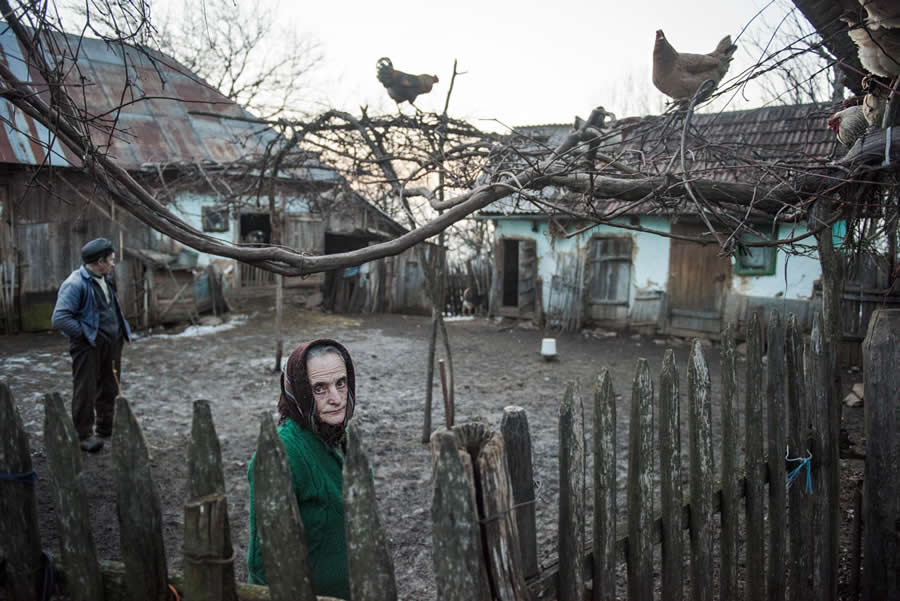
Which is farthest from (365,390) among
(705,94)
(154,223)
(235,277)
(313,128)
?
(235,277)

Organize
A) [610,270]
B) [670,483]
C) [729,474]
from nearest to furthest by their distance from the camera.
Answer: [670,483], [729,474], [610,270]

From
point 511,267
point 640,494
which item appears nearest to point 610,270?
point 511,267

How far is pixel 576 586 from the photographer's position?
175 centimetres

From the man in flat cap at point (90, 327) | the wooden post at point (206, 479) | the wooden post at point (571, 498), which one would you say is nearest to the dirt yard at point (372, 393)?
the man in flat cap at point (90, 327)

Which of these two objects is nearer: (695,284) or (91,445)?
(91,445)

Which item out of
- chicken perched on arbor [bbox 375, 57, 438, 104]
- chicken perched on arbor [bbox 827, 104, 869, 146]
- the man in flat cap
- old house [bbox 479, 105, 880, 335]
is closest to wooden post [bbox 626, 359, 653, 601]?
chicken perched on arbor [bbox 827, 104, 869, 146]

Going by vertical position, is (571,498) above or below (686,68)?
below

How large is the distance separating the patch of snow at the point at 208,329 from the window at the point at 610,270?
7.95 metres

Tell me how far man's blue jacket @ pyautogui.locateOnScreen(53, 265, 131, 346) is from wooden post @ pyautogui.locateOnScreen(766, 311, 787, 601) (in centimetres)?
530

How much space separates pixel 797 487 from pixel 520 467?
2.04 metres

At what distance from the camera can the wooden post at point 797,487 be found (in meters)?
2.91

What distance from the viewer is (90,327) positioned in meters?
5.52

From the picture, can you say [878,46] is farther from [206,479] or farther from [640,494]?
[206,479]

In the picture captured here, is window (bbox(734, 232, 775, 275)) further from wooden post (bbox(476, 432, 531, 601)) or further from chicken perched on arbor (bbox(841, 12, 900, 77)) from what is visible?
wooden post (bbox(476, 432, 531, 601))
